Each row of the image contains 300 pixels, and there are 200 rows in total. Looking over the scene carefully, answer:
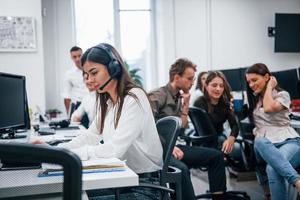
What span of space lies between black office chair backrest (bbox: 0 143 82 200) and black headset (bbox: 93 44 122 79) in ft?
3.43

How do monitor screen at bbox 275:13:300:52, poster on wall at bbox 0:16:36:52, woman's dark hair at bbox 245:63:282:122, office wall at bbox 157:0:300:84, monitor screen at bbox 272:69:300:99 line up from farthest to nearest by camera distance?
monitor screen at bbox 275:13:300:52 → office wall at bbox 157:0:300:84 → poster on wall at bbox 0:16:36:52 → monitor screen at bbox 272:69:300:99 → woman's dark hair at bbox 245:63:282:122

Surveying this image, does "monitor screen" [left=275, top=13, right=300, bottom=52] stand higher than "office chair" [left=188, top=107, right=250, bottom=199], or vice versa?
"monitor screen" [left=275, top=13, right=300, bottom=52]

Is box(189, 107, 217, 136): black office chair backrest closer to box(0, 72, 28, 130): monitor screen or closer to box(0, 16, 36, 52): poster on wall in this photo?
box(0, 72, 28, 130): monitor screen

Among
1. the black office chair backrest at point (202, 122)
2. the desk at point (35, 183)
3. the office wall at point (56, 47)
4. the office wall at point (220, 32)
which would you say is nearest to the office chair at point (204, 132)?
the black office chair backrest at point (202, 122)

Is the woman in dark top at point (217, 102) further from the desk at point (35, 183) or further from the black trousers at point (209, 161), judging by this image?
the desk at point (35, 183)

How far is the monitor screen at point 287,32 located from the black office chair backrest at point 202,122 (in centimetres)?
360

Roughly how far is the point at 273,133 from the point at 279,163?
1.19 feet

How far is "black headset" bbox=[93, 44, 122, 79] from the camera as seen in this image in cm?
170

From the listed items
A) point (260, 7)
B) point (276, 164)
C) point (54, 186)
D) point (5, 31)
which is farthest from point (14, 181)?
point (260, 7)

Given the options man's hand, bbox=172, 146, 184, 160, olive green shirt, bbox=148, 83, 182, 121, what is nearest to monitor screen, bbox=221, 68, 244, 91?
olive green shirt, bbox=148, 83, 182, 121

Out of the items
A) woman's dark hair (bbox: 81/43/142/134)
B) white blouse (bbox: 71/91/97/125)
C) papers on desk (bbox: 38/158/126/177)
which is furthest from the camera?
white blouse (bbox: 71/91/97/125)

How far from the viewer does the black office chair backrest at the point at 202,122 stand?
2914 millimetres

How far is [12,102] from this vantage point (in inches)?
88.1

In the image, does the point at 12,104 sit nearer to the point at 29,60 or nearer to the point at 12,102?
the point at 12,102
